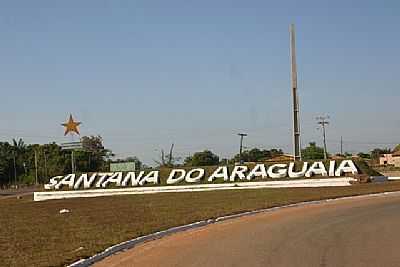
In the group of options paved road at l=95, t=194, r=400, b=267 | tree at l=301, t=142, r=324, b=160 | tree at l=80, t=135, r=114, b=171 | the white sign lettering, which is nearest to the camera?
paved road at l=95, t=194, r=400, b=267

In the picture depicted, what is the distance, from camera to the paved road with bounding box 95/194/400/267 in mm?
11820

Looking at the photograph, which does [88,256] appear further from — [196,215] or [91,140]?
[91,140]

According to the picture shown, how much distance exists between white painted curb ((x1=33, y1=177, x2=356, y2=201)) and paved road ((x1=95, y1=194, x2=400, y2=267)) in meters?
25.8

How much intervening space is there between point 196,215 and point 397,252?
12.0 meters

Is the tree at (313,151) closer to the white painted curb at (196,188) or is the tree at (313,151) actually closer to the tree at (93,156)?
the tree at (93,156)

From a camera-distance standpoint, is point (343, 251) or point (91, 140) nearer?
point (343, 251)

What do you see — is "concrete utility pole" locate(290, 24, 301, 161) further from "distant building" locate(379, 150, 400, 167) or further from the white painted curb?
"distant building" locate(379, 150, 400, 167)

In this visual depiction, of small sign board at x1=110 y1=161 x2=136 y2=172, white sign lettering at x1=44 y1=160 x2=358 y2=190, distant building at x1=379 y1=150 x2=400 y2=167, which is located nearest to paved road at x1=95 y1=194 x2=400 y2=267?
white sign lettering at x1=44 y1=160 x2=358 y2=190

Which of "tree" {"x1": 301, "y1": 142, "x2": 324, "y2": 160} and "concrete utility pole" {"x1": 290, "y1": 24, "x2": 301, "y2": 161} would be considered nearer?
"concrete utility pole" {"x1": 290, "y1": 24, "x2": 301, "y2": 161}

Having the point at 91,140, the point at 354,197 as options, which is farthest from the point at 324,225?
the point at 91,140

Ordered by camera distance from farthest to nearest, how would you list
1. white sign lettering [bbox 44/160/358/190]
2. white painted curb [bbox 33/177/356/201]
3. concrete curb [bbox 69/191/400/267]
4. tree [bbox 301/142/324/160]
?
tree [bbox 301/142/324/160] < white sign lettering [bbox 44/160/358/190] < white painted curb [bbox 33/177/356/201] < concrete curb [bbox 69/191/400/267]

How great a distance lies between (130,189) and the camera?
55406 millimetres

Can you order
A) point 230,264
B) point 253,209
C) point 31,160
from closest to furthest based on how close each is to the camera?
point 230,264, point 253,209, point 31,160

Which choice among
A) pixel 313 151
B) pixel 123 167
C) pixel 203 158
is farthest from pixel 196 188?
pixel 313 151
